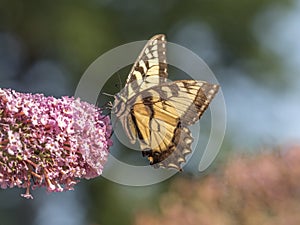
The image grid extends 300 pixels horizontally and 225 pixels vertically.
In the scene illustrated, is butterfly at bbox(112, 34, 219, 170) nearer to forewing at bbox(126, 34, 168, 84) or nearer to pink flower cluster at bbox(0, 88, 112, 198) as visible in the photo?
forewing at bbox(126, 34, 168, 84)

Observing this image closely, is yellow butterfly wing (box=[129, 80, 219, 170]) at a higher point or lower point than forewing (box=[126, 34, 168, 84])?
lower

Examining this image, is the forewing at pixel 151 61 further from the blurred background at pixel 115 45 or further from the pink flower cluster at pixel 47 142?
the blurred background at pixel 115 45

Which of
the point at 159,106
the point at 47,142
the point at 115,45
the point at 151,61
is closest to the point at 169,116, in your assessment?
the point at 159,106

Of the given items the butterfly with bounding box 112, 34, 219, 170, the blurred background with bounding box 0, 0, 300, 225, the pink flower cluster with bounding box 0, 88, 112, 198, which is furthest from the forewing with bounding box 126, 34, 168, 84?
the blurred background with bounding box 0, 0, 300, 225

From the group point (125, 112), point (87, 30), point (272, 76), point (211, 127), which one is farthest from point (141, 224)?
point (272, 76)

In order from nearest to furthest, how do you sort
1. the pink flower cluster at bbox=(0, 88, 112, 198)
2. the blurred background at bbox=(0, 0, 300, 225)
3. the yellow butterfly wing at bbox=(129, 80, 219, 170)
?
the pink flower cluster at bbox=(0, 88, 112, 198)
the yellow butterfly wing at bbox=(129, 80, 219, 170)
the blurred background at bbox=(0, 0, 300, 225)

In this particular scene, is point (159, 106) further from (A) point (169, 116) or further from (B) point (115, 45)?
(B) point (115, 45)

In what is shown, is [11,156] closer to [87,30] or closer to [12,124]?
[12,124]
